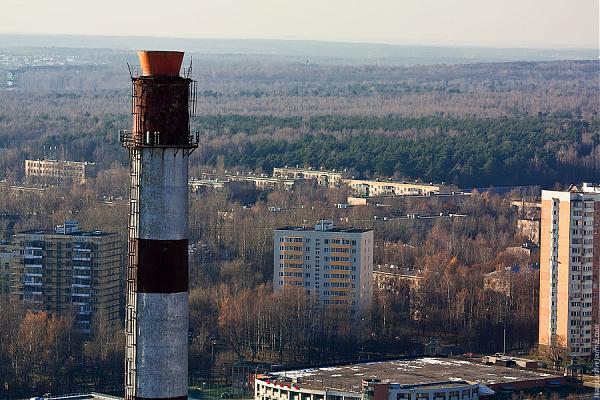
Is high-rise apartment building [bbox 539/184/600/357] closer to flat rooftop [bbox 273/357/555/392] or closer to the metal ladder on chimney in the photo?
flat rooftop [bbox 273/357/555/392]

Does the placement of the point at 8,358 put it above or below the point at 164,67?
below

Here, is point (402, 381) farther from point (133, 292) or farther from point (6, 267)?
point (133, 292)

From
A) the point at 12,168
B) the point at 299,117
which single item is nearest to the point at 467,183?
the point at 12,168

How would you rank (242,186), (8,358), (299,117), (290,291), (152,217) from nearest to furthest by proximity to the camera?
1. (152,217)
2. (8,358)
3. (290,291)
4. (242,186)
5. (299,117)

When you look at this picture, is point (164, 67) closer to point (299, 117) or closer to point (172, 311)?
point (172, 311)

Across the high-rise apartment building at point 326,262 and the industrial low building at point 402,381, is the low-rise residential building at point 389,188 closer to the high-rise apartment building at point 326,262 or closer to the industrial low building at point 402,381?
the high-rise apartment building at point 326,262

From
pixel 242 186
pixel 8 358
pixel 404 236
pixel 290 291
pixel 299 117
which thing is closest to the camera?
pixel 8 358

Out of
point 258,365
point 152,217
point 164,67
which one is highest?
point 164,67

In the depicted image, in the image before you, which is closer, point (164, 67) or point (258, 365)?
point (164, 67)

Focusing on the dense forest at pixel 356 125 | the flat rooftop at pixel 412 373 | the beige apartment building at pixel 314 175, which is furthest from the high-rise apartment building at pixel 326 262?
the dense forest at pixel 356 125
